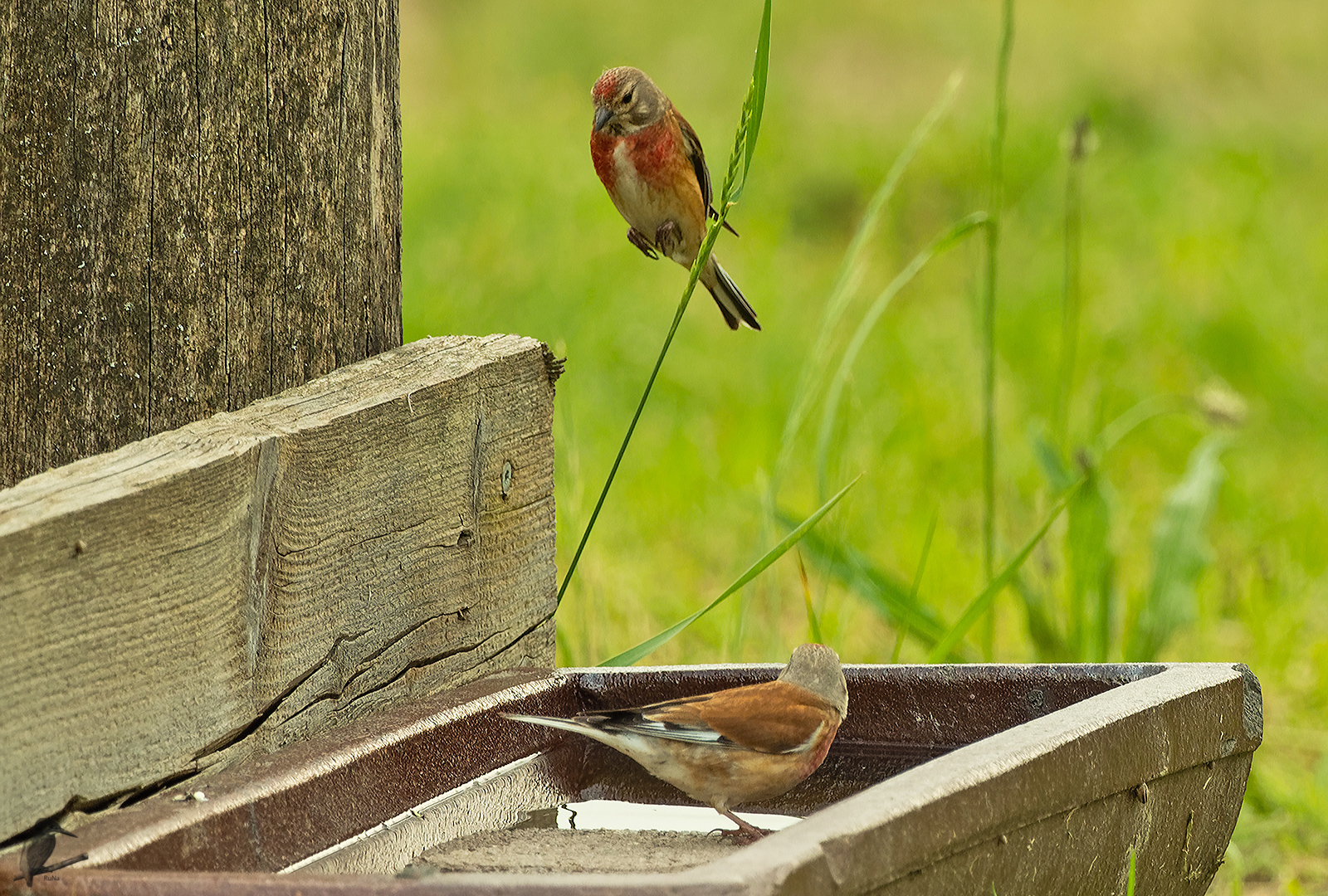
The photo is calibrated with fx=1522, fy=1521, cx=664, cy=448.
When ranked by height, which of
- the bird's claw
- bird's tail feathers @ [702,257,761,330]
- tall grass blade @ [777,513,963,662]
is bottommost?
the bird's claw

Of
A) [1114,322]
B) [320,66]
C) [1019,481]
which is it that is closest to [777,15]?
[1114,322]

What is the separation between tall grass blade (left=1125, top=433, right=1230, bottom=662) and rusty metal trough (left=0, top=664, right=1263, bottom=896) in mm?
1416

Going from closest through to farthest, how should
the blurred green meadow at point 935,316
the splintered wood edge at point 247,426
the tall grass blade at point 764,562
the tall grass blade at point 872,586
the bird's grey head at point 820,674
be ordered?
the splintered wood edge at point 247,426 → the tall grass blade at point 764,562 → the bird's grey head at point 820,674 → the tall grass blade at point 872,586 → the blurred green meadow at point 935,316

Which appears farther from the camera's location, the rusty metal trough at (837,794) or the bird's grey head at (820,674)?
the bird's grey head at (820,674)

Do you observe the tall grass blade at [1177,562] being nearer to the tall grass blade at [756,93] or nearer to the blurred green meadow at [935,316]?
the blurred green meadow at [935,316]

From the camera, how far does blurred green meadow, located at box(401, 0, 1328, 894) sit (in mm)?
4004

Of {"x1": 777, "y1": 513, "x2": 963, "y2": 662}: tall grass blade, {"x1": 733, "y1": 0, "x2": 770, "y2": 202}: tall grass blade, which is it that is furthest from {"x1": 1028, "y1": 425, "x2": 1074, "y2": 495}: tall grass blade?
{"x1": 733, "y1": 0, "x2": 770, "y2": 202}: tall grass blade

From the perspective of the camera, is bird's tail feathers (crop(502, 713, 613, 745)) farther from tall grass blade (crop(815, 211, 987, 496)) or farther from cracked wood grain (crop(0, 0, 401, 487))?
tall grass blade (crop(815, 211, 987, 496))

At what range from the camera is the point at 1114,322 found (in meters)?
7.12

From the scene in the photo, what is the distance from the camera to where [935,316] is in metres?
7.40

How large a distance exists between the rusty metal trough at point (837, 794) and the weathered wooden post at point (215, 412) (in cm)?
8

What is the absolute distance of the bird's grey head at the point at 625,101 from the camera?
249 centimetres

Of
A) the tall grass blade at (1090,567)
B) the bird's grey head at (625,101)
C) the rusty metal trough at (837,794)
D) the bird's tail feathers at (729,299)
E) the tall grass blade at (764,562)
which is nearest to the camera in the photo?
the rusty metal trough at (837,794)

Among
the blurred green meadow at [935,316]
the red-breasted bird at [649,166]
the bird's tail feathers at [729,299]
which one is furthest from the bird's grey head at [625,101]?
the blurred green meadow at [935,316]
